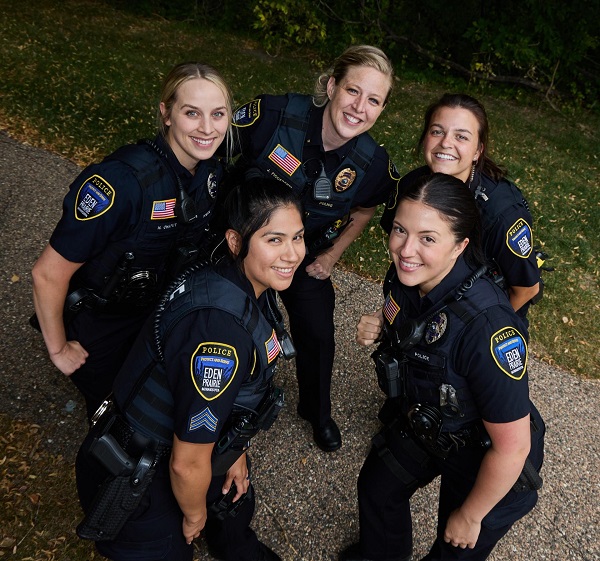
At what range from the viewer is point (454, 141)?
10.6ft

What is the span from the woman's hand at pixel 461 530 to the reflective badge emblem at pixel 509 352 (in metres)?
0.71

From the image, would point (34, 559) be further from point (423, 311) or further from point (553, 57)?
point (553, 57)

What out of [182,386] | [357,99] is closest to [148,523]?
[182,386]

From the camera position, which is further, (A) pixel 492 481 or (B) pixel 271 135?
(B) pixel 271 135

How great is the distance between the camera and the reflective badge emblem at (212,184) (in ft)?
10.4

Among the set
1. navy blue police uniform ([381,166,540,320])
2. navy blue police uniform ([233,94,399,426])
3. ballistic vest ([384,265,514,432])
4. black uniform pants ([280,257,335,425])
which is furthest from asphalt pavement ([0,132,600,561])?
navy blue police uniform ([381,166,540,320])

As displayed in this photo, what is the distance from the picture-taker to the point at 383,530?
3.22 metres

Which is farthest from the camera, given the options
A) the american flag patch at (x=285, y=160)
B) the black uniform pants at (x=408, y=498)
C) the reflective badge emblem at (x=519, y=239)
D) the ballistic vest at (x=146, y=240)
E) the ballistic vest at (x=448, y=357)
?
the american flag patch at (x=285, y=160)

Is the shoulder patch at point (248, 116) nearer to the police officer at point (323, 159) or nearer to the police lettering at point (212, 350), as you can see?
the police officer at point (323, 159)

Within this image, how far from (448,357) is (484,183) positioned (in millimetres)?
1280

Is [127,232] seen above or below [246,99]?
above

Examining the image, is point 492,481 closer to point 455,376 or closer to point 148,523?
point 455,376

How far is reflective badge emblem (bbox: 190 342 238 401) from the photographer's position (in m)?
2.17

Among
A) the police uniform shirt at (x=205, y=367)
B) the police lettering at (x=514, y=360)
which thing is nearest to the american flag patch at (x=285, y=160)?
the police uniform shirt at (x=205, y=367)
